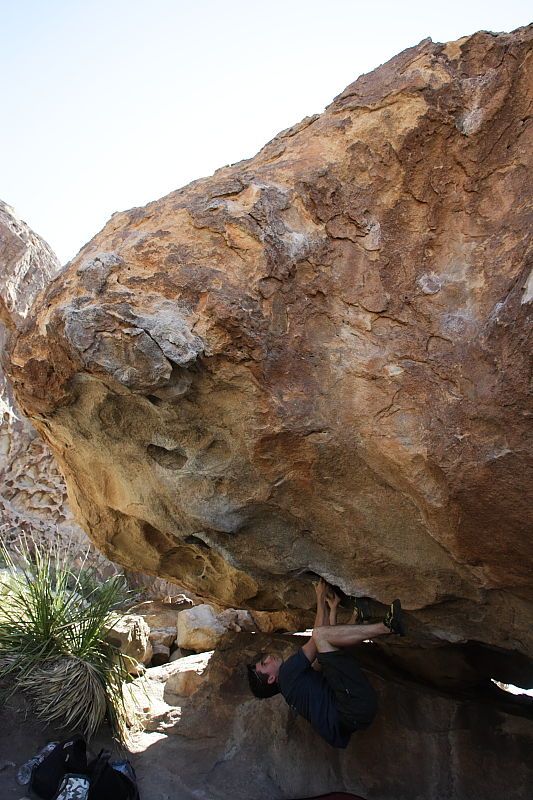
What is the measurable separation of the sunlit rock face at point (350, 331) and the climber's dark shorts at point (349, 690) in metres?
0.71

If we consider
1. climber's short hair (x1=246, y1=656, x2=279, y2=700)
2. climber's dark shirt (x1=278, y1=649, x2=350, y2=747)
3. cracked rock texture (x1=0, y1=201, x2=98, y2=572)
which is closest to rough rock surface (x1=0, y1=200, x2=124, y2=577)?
cracked rock texture (x1=0, y1=201, x2=98, y2=572)

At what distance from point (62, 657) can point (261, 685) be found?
1330 mm

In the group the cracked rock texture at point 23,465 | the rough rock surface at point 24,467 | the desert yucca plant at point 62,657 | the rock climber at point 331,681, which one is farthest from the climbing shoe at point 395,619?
the cracked rock texture at point 23,465

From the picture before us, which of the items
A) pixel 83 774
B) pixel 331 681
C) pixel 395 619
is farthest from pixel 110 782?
pixel 395 619

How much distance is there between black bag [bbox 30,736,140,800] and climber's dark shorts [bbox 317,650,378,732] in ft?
3.75

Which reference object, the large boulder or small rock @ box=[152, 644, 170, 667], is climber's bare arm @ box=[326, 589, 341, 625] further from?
small rock @ box=[152, 644, 170, 667]

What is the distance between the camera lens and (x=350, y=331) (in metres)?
2.74

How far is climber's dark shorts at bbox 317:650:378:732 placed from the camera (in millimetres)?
3373

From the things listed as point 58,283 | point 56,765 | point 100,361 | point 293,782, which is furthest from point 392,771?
point 58,283

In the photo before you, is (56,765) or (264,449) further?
(56,765)

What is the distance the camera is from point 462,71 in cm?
277

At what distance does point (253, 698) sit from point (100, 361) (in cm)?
261

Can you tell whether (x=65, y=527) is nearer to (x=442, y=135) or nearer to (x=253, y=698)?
(x=253, y=698)

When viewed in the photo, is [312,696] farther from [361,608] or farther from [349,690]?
[361,608]
